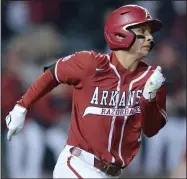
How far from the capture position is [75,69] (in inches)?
194

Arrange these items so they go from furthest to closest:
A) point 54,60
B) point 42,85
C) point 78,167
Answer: point 54,60 → point 42,85 → point 78,167

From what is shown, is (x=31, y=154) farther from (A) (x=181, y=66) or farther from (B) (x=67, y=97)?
(A) (x=181, y=66)

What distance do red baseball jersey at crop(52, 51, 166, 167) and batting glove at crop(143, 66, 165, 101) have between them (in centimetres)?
13

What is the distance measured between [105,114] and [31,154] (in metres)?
3.74

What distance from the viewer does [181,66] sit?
9.37 metres

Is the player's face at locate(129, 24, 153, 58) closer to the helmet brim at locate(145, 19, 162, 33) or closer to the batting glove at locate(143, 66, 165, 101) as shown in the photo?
the helmet brim at locate(145, 19, 162, 33)

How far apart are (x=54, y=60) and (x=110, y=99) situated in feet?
13.4

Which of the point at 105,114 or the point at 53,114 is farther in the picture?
the point at 53,114

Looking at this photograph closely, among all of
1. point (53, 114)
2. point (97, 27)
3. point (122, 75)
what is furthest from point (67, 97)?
point (122, 75)

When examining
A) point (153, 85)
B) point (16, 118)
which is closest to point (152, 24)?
point (153, 85)

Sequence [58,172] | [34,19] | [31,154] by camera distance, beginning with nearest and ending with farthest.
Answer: [58,172], [31,154], [34,19]

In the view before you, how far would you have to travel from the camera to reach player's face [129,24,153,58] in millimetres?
4996

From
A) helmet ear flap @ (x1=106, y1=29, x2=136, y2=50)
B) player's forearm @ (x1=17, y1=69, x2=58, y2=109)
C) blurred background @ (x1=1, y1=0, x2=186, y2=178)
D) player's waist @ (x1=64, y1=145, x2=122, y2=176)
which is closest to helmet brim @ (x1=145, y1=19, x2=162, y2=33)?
helmet ear flap @ (x1=106, y1=29, x2=136, y2=50)

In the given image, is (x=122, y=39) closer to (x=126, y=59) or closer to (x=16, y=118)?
(x=126, y=59)
